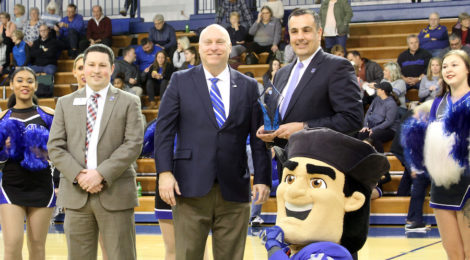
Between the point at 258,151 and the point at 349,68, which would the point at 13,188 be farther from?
the point at 349,68

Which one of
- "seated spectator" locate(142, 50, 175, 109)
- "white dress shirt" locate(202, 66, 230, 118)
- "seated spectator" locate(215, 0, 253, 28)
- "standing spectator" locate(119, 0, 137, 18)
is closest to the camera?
"white dress shirt" locate(202, 66, 230, 118)

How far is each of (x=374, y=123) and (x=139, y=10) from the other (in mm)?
6898

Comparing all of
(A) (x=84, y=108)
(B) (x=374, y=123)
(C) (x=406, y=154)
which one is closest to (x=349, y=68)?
(C) (x=406, y=154)

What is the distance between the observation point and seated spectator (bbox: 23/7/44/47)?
478 inches

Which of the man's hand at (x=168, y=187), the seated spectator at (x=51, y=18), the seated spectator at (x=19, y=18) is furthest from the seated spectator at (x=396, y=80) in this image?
the seated spectator at (x=19, y=18)

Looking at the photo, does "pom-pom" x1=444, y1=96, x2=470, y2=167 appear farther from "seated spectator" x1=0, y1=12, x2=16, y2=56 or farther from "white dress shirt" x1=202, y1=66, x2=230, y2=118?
"seated spectator" x1=0, y1=12, x2=16, y2=56

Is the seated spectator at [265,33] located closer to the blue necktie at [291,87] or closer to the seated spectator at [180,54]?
the seated spectator at [180,54]

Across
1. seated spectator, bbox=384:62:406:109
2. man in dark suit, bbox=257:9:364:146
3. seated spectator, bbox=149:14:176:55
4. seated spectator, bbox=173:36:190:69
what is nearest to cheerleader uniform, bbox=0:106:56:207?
man in dark suit, bbox=257:9:364:146

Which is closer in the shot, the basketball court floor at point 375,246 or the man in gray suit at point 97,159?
the man in gray suit at point 97,159

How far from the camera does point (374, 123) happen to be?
8.34 m

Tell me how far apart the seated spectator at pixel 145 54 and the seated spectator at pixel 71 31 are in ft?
4.83

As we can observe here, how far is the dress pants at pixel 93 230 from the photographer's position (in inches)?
151

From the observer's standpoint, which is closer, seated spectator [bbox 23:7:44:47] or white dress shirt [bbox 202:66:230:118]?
white dress shirt [bbox 202:66:230:118]

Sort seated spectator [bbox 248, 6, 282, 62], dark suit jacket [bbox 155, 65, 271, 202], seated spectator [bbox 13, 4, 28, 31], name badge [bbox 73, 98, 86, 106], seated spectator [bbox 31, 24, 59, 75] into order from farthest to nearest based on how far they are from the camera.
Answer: seated spectator [bbox 13, 4, 28, 31] < seated spectator [bbox 31, 24, 59, 75] < seated spectator [bbox 248, 6, 282, 62] < name badge [bbox 73, 98, 86, 106] < dark suit jacket [bbox 155, 65, 271, 202]
